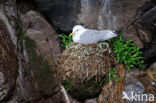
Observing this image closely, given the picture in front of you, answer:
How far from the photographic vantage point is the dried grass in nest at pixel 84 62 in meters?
2.53

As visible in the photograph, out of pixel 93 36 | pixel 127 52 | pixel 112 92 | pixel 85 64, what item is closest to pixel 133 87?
pixel 112 92

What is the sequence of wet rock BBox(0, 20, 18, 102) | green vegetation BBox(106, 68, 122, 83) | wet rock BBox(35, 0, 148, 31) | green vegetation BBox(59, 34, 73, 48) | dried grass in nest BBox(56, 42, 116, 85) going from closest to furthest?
wet rock BBox(0, 20, 18, 102)
dried grass in nest BBox(56, 42, 116, 85)
green vegetation BBox(106, 68, 122, 83)
wet rock BBox(35, 0, 148, 31)
green vegetation BBox(59, 34, 73, 48)

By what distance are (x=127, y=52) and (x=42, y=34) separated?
1.37 m

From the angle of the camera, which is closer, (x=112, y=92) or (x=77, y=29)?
(x=112, y=92)

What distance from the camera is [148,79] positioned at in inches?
109

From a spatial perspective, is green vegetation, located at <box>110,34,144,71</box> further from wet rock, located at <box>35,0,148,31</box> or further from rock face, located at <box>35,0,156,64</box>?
wet rock, located at <box>35,0,148,31</box>

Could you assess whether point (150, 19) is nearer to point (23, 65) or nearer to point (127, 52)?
point (127, 52)

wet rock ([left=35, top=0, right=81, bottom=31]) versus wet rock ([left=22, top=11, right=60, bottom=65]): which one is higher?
wet rock ([left=35, top=0, right=81, bottom=31])

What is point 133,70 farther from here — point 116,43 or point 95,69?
point 95,69

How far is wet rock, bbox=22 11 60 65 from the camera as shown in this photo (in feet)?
9.18

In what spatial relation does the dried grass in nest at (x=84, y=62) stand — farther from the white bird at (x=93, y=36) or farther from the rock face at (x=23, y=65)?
the rock face at (x=23, y=65)

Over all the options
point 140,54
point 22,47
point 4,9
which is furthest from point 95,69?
point 4,9

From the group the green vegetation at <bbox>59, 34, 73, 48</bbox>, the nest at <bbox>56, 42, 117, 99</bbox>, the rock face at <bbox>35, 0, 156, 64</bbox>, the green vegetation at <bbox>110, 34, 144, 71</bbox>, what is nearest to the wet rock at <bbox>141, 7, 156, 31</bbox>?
the rock face at <bbox>35, 0, 156, 64</bbox>

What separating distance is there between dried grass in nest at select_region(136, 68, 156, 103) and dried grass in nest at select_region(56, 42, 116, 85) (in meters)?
0.55
